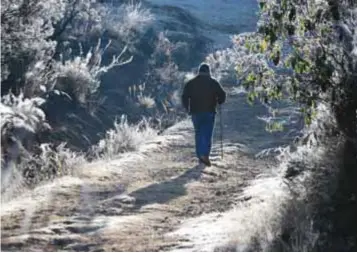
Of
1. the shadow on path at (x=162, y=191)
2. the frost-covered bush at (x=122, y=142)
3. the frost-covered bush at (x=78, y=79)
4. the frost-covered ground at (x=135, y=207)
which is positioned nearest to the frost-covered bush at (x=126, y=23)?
the frost-covered bush at (x=78, y=79)

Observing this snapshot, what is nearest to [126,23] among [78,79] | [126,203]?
[78,79]

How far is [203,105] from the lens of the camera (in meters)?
14.7

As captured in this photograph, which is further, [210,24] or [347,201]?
[210,24]

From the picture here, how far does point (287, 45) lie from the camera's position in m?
9.98

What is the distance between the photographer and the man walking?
14680 mm

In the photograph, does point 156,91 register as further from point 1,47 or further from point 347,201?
point 347,201

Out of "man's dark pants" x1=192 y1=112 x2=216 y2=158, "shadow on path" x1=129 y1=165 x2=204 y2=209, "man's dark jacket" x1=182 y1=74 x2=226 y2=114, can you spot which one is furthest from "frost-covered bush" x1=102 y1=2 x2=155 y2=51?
"shadow on path" x1=129 y1=165 x2=204 y2=209

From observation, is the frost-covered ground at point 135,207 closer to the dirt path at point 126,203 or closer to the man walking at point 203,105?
the dirt path at point 126,203

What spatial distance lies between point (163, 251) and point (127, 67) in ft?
65.6

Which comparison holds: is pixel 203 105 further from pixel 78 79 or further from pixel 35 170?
pixel 78 79

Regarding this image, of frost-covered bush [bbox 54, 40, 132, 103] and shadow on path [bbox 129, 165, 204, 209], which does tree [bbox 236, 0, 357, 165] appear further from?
frost-covered bush [bbox 54, 40, 132, 103]

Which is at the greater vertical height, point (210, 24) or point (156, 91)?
point (210, 24)

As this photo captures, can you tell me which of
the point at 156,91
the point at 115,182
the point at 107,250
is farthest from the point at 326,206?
the point at 156,91

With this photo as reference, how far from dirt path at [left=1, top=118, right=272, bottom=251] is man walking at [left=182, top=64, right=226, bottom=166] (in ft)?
1.76
